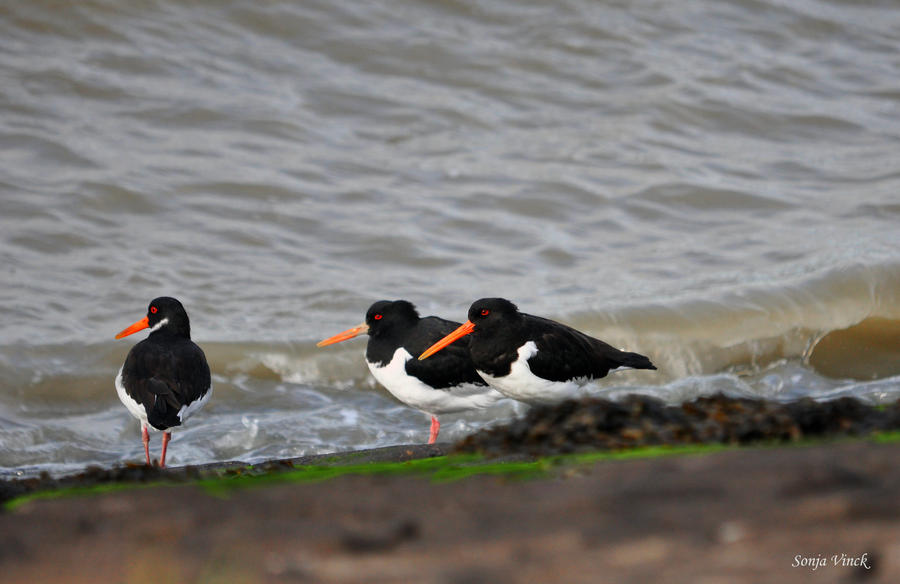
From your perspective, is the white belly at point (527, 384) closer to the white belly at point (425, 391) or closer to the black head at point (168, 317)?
the white belly at point (425, 391)

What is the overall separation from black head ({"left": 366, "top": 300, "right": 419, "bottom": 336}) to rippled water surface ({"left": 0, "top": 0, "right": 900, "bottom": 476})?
2.72 ft

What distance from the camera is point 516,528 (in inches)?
97.3

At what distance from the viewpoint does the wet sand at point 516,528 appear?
2.32 m

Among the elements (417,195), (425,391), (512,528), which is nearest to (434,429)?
(425,391)

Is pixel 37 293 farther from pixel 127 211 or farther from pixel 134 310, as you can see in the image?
pixel 127 211

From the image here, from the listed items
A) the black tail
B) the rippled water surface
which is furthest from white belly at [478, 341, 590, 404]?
the rippled water surface

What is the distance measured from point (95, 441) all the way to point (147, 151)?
479cm

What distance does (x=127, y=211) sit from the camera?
9.73 meters

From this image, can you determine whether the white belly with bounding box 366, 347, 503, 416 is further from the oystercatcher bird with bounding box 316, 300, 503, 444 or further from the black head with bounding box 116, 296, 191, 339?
the black head with bounding box 116, 296, 191, 339

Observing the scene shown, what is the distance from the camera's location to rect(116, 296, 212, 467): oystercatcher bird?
555 centimetres

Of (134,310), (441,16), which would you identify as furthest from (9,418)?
(441,16)

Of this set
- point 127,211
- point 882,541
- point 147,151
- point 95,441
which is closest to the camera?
point 882,541

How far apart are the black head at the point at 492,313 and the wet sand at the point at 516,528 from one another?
3.15 metres

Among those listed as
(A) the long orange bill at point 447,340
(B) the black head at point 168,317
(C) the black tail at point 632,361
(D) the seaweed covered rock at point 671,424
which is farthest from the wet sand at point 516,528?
(B) the black head at point 168,317
